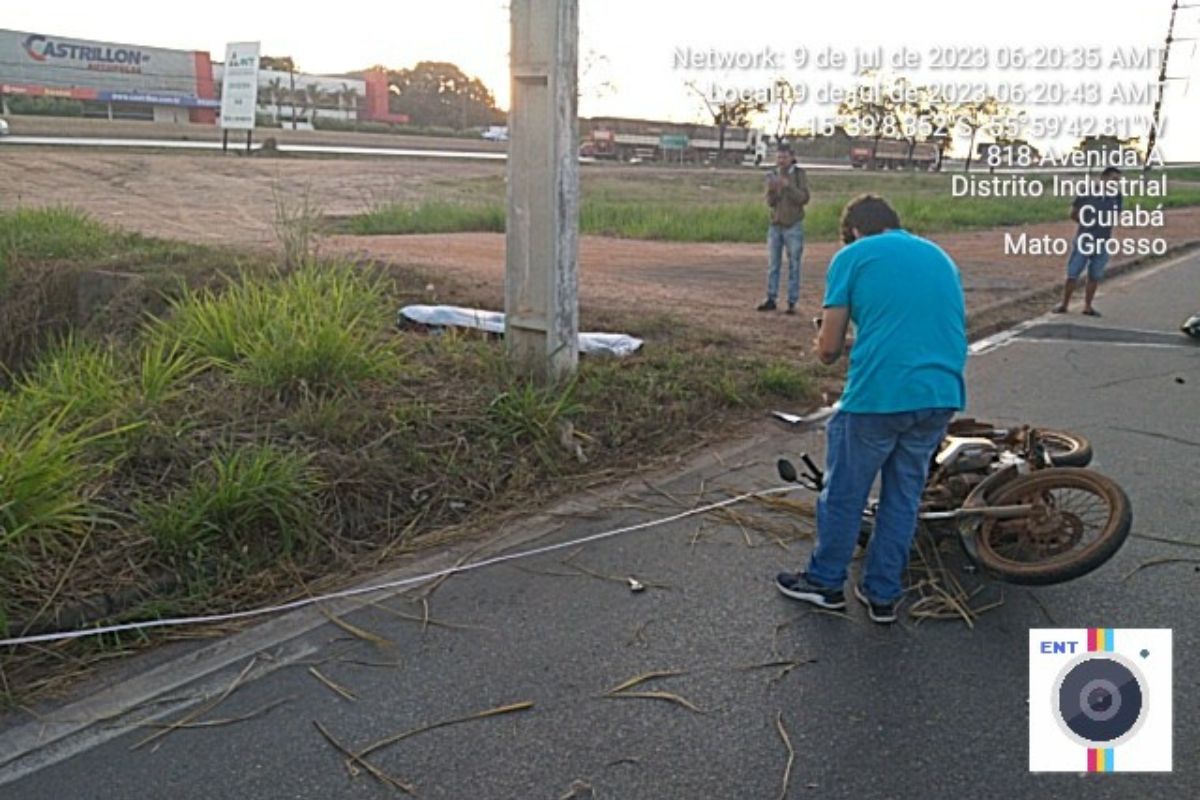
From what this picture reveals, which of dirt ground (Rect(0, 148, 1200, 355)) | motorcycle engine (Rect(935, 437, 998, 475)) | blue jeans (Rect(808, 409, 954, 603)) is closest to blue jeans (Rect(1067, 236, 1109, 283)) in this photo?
dirt ground (Rect(0, 148, 1200, 355))

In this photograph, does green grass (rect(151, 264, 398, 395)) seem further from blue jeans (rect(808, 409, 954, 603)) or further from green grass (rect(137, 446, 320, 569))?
blue jeans (rect(808, 409, 954, 603))

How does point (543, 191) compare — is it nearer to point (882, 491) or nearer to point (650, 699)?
point (882, 491)

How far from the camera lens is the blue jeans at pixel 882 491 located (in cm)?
407

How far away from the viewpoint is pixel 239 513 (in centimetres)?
473

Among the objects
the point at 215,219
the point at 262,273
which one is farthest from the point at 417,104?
the point at 262,273

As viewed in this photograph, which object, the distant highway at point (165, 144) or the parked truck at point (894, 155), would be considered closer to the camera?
the distant highway at point (165, 144)

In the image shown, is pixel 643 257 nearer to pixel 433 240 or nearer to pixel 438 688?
pixel 433 240

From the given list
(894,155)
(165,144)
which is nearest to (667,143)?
(894,155)

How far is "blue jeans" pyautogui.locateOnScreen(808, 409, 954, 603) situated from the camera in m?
4.07

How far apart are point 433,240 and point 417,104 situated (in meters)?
89.0

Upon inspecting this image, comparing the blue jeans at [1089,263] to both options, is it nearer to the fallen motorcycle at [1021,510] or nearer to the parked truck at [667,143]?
the fallen motorcycle at [1021,510]

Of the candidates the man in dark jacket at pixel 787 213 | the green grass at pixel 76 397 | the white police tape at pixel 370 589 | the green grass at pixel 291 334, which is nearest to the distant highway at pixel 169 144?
the man in dark jacket at pixel 787 213

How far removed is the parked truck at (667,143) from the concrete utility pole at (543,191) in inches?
2512

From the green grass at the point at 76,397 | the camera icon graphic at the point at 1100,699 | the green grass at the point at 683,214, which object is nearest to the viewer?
the camera icon graphic at the point at 1100,699
